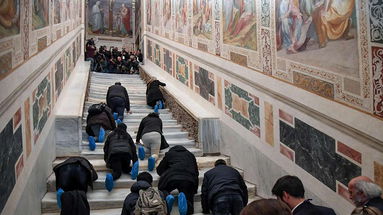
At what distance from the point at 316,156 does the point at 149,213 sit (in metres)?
2.10

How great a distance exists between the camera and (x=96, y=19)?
75.7ft

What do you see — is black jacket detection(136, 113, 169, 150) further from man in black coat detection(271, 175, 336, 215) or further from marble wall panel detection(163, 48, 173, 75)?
marble wall panel detection(163, 48, 173, 75)

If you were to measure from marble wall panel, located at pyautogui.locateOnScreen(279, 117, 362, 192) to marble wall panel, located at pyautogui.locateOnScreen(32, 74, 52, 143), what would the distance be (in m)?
3.37

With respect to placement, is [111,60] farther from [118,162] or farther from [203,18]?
[118,162]

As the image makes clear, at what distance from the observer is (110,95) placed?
9.52 m

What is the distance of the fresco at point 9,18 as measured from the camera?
3.75 m

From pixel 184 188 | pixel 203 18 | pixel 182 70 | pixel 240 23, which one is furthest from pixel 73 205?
pixel 182 70

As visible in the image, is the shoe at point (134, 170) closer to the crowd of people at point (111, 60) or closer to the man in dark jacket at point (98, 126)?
the man in dark jacket at point (98, 126)

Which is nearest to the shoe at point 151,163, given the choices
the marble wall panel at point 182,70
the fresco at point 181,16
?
the marble wall panel at point 182,70

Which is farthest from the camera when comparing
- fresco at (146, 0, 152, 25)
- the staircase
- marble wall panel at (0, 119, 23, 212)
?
fresco at (146, 0, 152, 25)

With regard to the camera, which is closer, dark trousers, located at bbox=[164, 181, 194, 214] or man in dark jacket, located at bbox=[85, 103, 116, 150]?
dark trousers, located at bbox=[164, 181, 194, 214]

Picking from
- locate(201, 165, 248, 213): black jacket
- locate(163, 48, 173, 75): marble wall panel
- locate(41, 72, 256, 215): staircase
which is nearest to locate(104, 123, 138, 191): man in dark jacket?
locate(41, 72, 256, 215): staircase

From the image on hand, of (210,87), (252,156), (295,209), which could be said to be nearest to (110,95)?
(210,87)

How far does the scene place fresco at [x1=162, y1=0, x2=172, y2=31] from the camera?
42.8 feet
